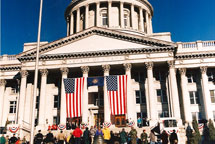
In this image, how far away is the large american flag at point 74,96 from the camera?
28203 millimetres

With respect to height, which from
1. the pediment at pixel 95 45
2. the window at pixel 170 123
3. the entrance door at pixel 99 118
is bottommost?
the window at pixel 170 123

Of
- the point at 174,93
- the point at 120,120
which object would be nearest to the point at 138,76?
the point at 174,93

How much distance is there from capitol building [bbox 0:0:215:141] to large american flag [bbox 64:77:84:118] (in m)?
2.81

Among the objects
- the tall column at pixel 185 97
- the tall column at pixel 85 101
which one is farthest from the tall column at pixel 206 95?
the tall column at pixel 85 101

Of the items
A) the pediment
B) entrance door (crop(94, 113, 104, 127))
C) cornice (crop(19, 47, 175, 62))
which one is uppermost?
the pediment

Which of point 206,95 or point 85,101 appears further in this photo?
point 206,95

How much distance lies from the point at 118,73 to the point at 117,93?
780cm

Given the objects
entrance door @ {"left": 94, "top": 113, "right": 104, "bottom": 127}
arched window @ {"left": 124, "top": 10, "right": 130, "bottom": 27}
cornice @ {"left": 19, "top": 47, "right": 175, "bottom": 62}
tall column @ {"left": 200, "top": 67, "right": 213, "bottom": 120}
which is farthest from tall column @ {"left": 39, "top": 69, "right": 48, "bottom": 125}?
arched window @ {"left": 124, "top": 10, "right": 130, "bottom": 27}

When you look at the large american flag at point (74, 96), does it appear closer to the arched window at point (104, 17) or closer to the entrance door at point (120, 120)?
the entrance door at point (120, 120)

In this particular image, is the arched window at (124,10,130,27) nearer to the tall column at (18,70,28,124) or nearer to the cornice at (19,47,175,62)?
the cornice at (19,47,175,62)

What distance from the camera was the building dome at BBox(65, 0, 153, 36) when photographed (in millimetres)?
49763

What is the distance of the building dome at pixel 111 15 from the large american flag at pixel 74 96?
22149 millimetres

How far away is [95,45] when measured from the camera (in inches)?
1352

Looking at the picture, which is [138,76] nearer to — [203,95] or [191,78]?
[191,78]
